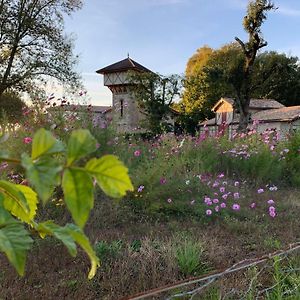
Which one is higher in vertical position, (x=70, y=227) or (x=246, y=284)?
(x=70, y=227)

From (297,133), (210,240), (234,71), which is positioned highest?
(234,71)

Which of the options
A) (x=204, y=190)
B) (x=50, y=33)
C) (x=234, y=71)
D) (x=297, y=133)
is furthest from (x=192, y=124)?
(x=204, y=190)

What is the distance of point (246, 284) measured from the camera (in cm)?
239

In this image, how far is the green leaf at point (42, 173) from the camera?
1.12 feet

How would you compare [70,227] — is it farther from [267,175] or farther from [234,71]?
[234,71]

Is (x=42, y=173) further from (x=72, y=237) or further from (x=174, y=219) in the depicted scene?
(x=174, y=219)

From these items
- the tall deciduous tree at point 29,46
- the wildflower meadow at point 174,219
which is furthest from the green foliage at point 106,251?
the tall deciduous tree at point 29,46

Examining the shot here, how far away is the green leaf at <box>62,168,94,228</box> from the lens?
36cm

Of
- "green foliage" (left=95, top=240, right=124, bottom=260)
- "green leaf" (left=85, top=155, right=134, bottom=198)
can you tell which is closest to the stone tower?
"green foliage" (left=95, top=240, right=124, bottom=260)

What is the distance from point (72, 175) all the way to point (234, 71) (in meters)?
31.4

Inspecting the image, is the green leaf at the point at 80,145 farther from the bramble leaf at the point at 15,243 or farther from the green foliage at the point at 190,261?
the green foliage at the point at 190,261

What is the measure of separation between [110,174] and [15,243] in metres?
0.14

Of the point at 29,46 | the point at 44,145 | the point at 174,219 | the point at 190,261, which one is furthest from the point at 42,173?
the point at 29,46

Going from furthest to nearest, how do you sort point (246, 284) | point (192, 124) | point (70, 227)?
1. point (192, 124)
2. point (246, 284)
3. point (70, 227)
